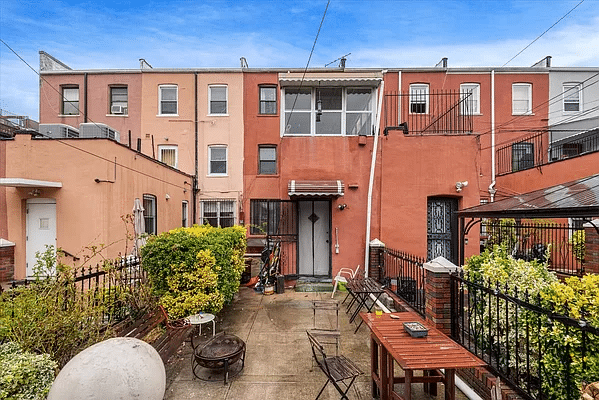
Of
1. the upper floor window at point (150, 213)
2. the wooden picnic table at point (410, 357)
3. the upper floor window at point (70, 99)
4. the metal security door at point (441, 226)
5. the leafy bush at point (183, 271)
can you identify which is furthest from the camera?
the upper floor window at point (70, 99)

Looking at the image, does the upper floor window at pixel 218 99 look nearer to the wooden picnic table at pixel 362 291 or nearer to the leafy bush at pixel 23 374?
the wooden picnic table at pixel 362 291

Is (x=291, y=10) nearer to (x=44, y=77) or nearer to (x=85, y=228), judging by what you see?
(x=85, y=228)

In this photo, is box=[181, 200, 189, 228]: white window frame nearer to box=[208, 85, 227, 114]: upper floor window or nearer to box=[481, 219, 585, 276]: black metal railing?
box=[208, 85, 227, 114]: upper floor window

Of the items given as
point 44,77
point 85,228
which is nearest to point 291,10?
point 85,228

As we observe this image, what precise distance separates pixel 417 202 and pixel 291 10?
22.7 ft

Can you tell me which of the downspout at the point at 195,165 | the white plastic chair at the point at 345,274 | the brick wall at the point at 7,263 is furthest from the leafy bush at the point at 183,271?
the downspout at the point at 195,165

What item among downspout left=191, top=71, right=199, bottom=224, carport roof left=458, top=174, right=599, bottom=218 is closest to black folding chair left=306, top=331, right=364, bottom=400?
carport roof left=458, top=174, right=599, bottom=218

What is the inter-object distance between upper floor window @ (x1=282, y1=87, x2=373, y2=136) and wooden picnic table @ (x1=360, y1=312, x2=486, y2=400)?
7.47 m

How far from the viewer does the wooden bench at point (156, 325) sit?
446 cm

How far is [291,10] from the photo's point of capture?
27.5 feet

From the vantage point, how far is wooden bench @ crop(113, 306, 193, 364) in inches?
176

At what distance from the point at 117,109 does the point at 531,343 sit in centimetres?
1761

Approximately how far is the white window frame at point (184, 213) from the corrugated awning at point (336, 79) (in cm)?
722

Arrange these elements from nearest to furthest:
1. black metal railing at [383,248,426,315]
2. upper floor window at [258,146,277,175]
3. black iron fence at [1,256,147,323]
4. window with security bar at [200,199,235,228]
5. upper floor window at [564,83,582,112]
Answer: black iron fence at [1,256,147,323] < black metal railing at [383,248,426,315] < upper floor window at [258,146,277,175] < window with security bar at [200,199,235,228] < upper floor window at [564,83,582,112]
